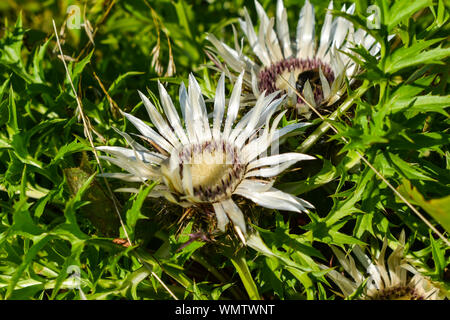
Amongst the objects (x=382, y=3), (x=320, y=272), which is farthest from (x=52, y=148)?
(x=382, y=3)

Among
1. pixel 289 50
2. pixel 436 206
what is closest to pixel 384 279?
pixel 436 206

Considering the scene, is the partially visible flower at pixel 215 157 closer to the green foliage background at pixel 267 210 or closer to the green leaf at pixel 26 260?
the green foliage background at pixel 267 210

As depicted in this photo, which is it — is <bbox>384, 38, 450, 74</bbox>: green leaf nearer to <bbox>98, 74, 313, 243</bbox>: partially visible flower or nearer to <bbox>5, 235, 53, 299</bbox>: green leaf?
<bbox>98, 74, 313, 243</bbox>: partially visible flower

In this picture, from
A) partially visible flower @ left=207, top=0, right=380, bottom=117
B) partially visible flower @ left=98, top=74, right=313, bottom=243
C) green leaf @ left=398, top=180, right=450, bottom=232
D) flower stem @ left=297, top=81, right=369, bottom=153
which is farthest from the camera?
partially visible flower @ left=207, top=0, right=380, bottom=117

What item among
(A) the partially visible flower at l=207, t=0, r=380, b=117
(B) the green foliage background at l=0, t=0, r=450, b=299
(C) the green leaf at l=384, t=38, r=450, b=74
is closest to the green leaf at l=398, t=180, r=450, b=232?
(B) the green foliage background at l=0, t=0, r=450, b=299

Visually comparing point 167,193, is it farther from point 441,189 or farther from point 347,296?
point 441,189

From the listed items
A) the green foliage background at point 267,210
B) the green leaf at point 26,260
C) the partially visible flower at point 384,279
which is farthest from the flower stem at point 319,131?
the green leaf at point 26,260
